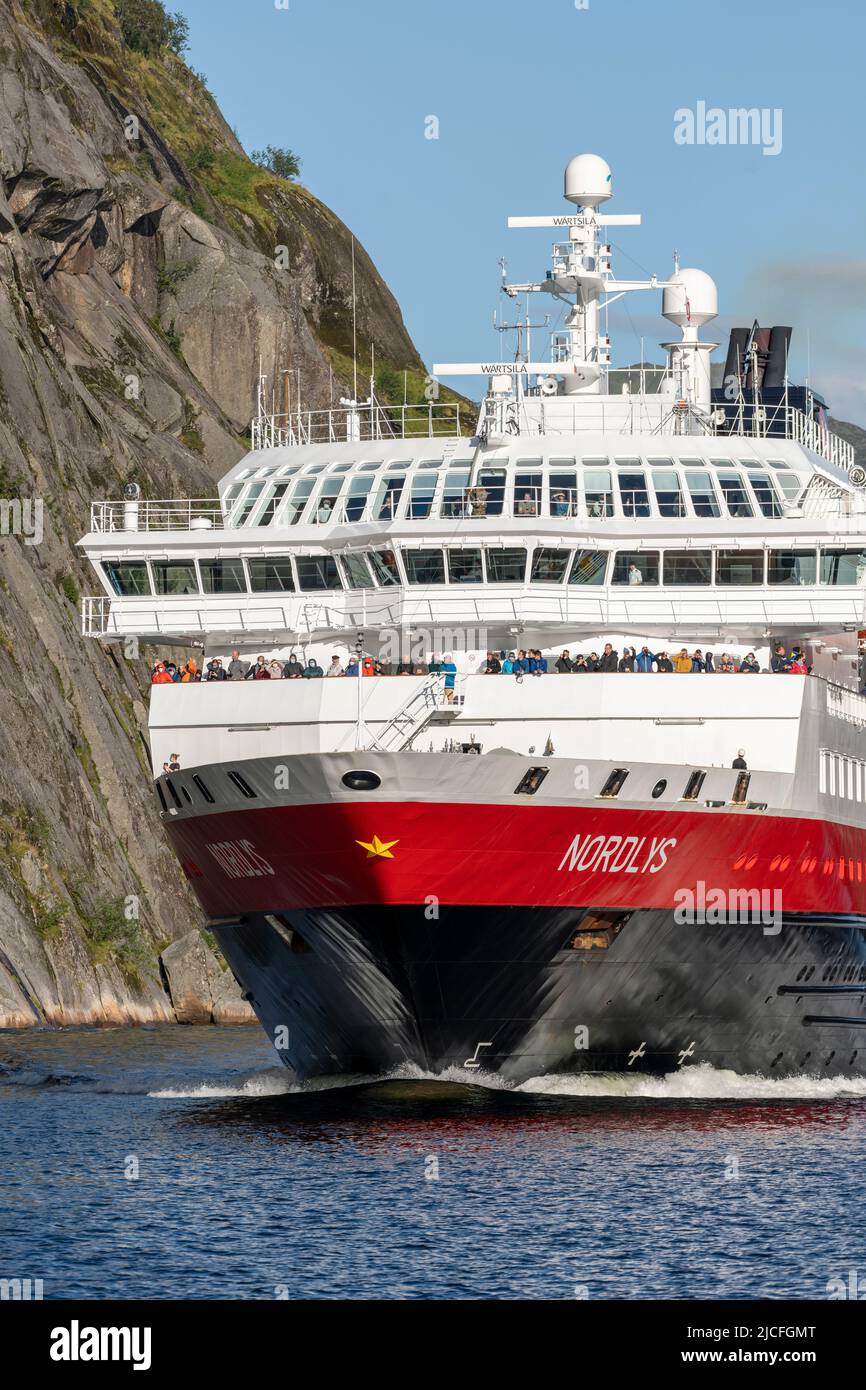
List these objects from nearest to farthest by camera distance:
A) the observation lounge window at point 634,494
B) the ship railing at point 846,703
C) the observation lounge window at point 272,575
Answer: the ship railing at point 846,703
the observation lounge window at point 634,494
the observation lounge window at point 272,575

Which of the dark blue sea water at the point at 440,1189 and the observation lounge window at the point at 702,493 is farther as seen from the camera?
the observation lounge window at the point at 702,493

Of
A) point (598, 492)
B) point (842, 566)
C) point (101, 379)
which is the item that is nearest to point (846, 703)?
point (842, 566)

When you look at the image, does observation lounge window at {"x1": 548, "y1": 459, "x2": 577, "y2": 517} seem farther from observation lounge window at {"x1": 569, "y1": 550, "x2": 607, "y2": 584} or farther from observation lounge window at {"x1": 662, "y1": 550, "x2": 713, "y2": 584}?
observation lounge window at {"x1": 662, "y1": 550, "x2": 713, "y2": 584}

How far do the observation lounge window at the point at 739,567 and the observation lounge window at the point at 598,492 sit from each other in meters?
2.60

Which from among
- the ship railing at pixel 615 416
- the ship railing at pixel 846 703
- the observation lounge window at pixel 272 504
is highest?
the ship railing at pixel 615 416

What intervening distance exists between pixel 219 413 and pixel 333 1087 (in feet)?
227

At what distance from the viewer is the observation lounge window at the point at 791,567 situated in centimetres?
4409

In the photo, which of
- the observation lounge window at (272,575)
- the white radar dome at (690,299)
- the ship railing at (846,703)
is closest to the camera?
the ship railing at (846,703)

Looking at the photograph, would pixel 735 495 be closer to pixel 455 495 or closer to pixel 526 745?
pixel 455 495

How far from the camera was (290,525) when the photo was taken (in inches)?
1827

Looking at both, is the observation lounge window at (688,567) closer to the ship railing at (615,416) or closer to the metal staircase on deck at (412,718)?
the ship railing at (615,416)

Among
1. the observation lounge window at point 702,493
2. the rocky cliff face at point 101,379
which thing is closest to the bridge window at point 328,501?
the observation lounge window at point 702,493

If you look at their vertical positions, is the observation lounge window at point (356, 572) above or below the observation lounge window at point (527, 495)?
below

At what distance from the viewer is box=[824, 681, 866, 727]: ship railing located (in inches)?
1750
